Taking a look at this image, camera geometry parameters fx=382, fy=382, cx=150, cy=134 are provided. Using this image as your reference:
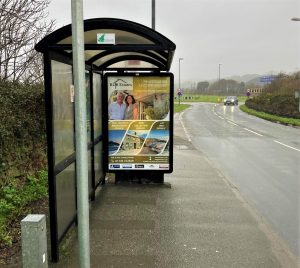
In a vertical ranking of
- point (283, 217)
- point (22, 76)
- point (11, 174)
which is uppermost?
point (22, 76)

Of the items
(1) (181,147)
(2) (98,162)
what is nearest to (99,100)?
(2) (98,162)

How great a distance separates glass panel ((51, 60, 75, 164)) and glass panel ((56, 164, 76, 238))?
0.79ft

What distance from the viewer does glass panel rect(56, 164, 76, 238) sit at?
4.36 metres

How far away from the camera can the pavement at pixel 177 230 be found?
14.2 feet

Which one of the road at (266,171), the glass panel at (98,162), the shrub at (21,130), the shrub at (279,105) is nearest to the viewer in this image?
the shrub at (21,130)

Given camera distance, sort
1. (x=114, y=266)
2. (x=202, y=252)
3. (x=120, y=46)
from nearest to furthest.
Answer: (x=114, y=266) → (x=202, y=252) → (x=120, y=46)

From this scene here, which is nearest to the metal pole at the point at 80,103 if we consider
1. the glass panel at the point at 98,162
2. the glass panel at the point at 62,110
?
the glass panel at the point at 62,110

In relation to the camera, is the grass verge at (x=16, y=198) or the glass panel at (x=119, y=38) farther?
the grass verge at (x=16, y=198)

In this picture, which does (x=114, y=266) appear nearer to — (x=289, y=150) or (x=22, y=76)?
(x=22, y=76)

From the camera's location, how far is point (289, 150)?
551 inches

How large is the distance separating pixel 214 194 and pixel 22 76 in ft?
18.2

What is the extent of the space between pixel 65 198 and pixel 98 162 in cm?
264

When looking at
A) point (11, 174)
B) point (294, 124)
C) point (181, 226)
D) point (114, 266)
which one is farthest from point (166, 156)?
point (294, 124)

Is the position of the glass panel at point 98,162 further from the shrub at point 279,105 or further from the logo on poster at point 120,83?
the shrub at point 279,105
